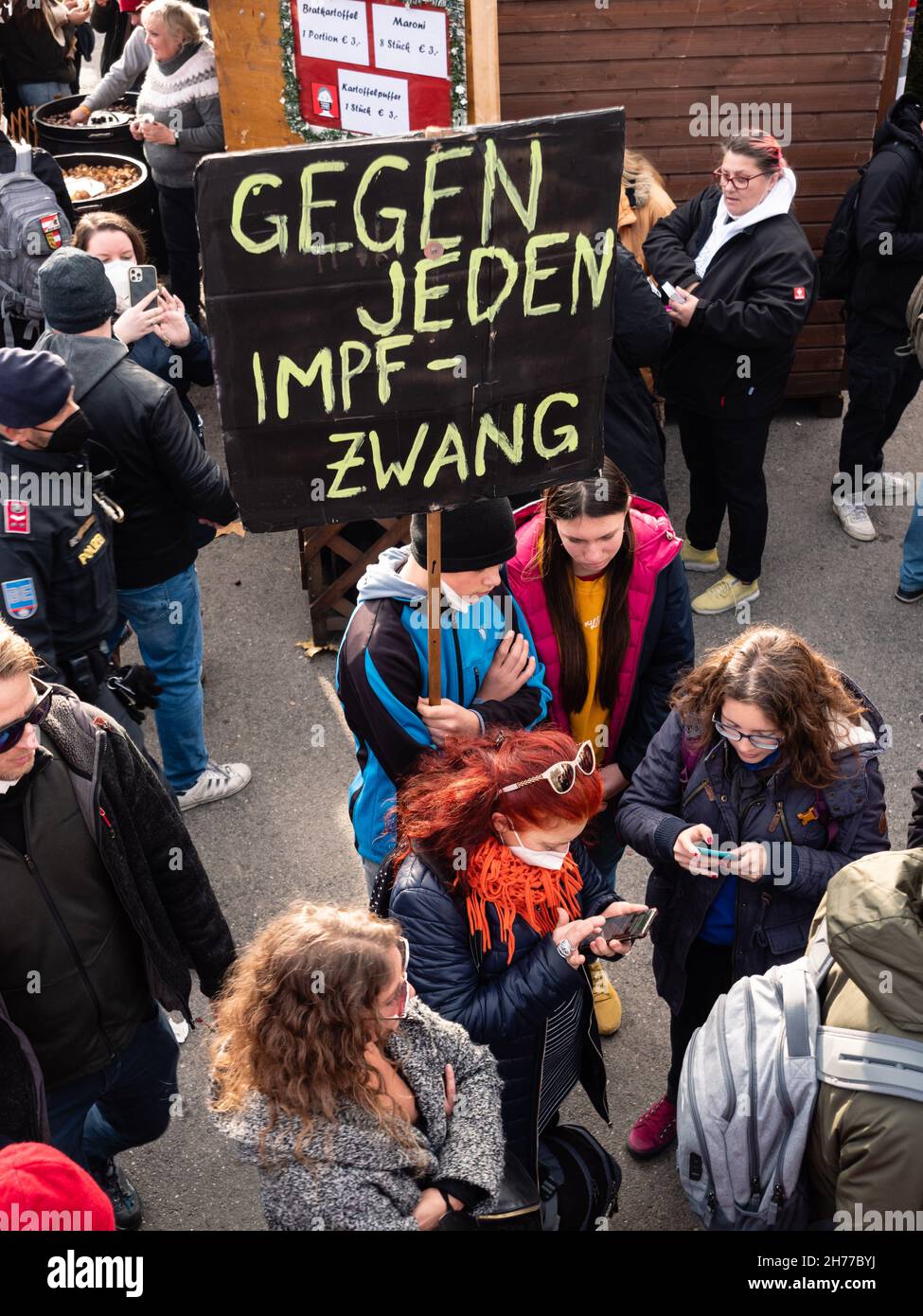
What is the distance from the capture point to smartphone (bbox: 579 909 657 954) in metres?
2.91

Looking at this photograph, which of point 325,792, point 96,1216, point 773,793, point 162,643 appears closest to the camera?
point 96,1216

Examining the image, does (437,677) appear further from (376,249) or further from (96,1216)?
(96,1216)

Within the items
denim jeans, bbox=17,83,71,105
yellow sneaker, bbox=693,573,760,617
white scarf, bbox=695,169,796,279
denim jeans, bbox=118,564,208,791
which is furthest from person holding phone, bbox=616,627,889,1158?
denim jeans, bbox=17,83,71,105

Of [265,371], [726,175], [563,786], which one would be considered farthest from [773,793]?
[726,175]

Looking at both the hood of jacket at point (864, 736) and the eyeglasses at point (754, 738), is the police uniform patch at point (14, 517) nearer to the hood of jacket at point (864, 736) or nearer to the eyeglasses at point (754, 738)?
the eyeglasses at point (754, 738)

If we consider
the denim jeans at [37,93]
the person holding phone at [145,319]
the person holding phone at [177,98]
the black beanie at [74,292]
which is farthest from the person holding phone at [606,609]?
the denim jeans at [37,93]

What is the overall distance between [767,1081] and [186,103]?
658 centimetres

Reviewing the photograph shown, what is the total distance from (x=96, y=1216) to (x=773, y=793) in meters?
1.85

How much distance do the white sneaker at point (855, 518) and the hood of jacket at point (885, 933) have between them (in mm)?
4264

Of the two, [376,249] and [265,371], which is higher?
[376,249]

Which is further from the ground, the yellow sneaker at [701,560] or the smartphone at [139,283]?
the smartphone at [139,283]

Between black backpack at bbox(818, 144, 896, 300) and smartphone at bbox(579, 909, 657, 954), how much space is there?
4.19 m

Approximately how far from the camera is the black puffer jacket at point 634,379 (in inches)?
193

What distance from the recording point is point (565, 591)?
141 inches
